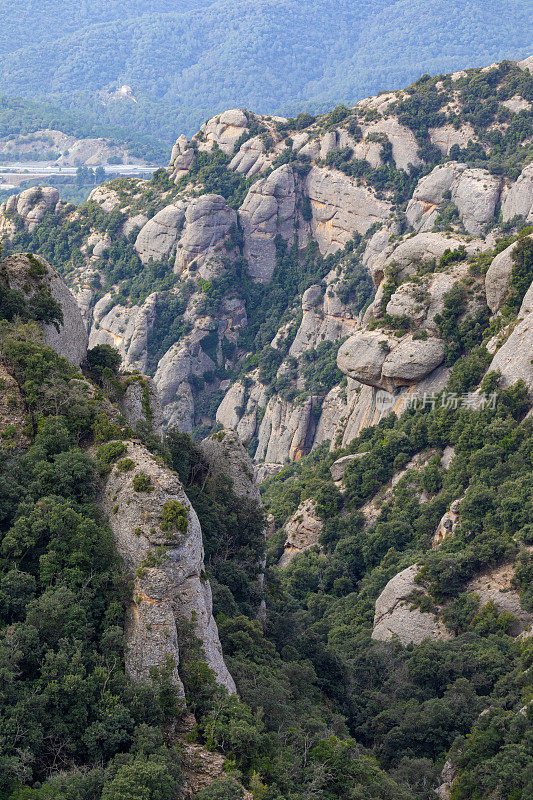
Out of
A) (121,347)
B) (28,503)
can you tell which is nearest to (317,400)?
(121,347)

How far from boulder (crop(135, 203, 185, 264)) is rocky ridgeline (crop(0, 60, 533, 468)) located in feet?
0.77

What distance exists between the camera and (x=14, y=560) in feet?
119

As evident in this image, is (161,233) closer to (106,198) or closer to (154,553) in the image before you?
(106,198)

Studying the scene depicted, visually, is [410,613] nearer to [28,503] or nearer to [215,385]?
[28,503]

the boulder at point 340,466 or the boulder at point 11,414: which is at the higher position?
the boulder at point 11,414

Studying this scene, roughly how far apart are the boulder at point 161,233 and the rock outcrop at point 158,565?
366 feet

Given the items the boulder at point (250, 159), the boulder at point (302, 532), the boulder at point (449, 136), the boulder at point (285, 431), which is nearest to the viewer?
the boulder at point (302, 532)

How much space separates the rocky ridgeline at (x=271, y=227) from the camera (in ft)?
416

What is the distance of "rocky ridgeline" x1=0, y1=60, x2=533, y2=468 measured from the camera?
4988 inches

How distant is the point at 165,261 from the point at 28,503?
114 metres

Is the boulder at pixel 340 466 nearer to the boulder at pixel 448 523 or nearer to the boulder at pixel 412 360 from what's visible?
the boulder at pixel 412 360

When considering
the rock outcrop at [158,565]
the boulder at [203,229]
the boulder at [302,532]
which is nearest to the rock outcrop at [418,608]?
the boulder at [302,532]

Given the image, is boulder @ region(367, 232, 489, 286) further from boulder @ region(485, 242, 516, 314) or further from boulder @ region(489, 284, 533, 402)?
boulder @ region(489, 284, 533, 402)

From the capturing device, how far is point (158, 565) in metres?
37.2
